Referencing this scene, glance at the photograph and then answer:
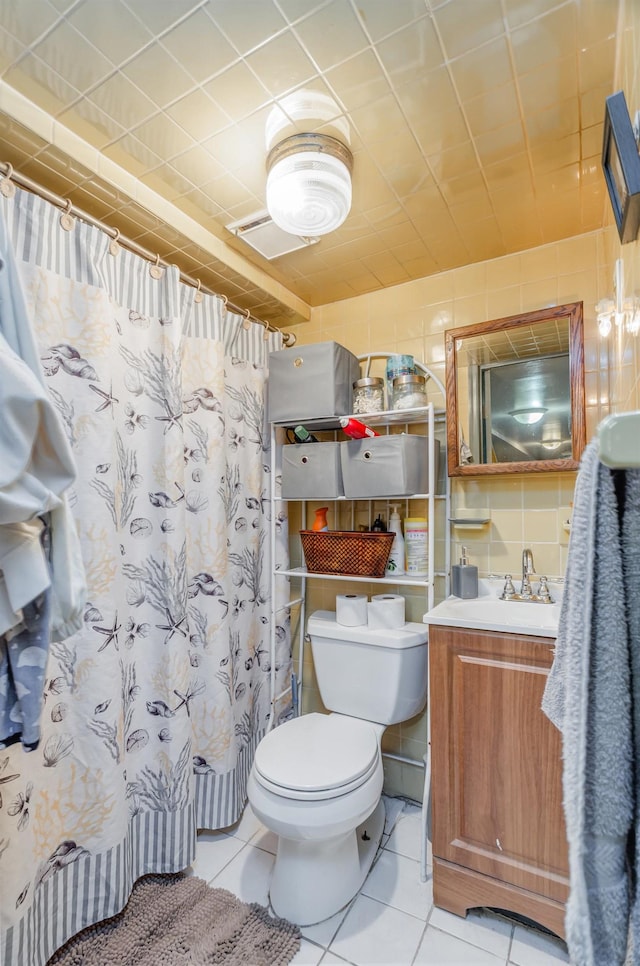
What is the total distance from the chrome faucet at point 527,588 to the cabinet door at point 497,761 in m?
0.36

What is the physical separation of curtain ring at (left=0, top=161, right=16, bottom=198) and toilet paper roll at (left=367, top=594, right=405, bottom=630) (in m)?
1.63

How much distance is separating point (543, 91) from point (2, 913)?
227cm

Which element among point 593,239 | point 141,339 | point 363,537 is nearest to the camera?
point 141,339

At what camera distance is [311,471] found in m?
1.81

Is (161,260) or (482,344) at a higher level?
(161,260)

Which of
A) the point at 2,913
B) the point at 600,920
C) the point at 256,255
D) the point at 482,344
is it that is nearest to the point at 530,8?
the point at 482,344

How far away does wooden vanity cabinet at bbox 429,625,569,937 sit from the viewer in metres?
1.21

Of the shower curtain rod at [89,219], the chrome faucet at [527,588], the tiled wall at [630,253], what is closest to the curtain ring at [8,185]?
the shower curtain rod at [89,219]

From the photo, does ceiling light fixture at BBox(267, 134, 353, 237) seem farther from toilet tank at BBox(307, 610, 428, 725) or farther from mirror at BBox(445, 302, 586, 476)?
toilet tank at BBox(307, 610, 428, 725)

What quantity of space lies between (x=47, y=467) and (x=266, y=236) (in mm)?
1217

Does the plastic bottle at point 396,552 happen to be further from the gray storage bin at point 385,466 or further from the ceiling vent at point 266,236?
the ceiling vent at point 266,236

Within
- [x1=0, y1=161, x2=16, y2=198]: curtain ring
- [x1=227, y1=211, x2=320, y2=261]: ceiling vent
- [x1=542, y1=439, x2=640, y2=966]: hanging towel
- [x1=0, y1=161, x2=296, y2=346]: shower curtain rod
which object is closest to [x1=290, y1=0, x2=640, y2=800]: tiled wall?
[x1=227, y1=211, x2=320, y2=261]: ceiling vent

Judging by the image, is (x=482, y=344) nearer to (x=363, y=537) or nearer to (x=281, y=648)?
(x=363, y=537)

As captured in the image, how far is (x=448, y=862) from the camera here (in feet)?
4.42
